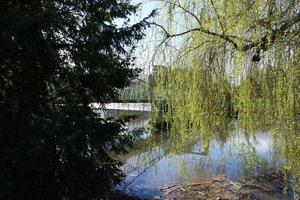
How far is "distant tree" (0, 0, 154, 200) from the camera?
292cm

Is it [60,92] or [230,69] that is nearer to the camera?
[230,69]

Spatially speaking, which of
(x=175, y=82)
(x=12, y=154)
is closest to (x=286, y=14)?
(x=175, y=82)

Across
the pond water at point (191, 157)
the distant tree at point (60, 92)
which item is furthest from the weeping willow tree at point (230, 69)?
the distant tree at point (60, 92)

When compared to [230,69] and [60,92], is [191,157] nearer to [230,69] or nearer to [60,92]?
[230,69]

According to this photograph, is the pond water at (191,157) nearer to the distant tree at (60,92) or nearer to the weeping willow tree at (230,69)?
→ the weeping willow tree at (230,69)

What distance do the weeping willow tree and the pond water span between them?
0.52ft

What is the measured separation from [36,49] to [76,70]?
0.52 metres

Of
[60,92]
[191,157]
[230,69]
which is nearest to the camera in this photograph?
[230,69]

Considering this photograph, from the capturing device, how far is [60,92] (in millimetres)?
3633

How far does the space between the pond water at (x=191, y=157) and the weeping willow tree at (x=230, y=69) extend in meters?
0.16

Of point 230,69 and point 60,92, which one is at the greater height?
point 230,69

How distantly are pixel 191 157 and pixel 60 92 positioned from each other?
167 cm

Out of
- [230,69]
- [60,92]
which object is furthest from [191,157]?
[60,92]

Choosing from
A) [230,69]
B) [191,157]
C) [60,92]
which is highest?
[230,69]
